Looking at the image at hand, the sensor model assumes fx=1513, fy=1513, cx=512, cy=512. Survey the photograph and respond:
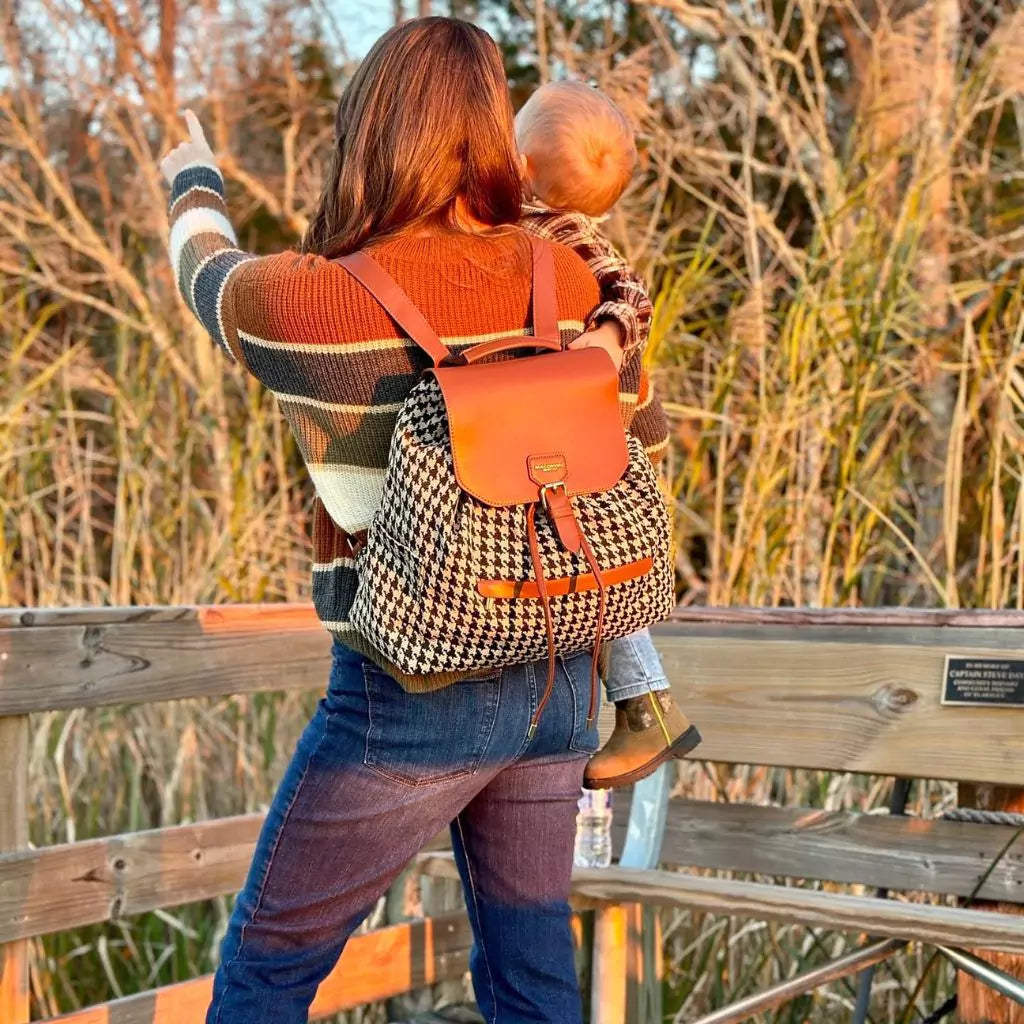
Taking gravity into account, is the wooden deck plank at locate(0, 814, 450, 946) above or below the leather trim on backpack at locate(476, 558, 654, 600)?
below

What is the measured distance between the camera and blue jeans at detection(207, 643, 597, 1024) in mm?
1537

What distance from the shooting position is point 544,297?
156 centimetres

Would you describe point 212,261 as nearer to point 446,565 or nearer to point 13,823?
point 446,565

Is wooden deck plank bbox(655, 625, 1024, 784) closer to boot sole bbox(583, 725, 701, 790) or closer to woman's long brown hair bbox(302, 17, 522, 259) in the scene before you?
boot sole bbox(583, 725, 701, 790)

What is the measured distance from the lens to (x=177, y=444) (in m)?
3.68

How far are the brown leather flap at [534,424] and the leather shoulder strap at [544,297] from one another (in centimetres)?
3

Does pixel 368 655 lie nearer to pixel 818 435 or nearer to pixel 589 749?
pixel 589 749

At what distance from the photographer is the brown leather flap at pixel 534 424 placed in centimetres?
146

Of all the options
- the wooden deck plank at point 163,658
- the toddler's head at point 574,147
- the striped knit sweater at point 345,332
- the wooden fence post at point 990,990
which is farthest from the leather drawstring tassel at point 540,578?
the wooden fence post at point 990,990

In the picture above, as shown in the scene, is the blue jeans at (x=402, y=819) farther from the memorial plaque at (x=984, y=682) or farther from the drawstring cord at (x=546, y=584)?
the memorial plaque at (x=984, y=682)

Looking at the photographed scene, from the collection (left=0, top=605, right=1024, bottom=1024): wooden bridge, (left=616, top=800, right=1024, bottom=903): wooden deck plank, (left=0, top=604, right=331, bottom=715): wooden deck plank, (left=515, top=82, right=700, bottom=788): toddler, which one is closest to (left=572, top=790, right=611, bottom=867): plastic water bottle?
(left=0, top=605, right=1024, bottom=1024): wooden bridge

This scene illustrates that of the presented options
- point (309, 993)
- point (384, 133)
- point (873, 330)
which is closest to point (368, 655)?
point (309, 993)

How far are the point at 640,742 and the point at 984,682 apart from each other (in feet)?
2.58

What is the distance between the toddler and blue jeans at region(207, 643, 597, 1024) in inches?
6.3
